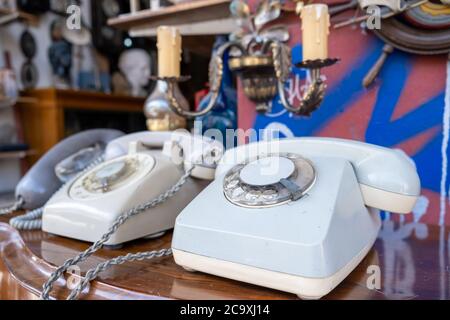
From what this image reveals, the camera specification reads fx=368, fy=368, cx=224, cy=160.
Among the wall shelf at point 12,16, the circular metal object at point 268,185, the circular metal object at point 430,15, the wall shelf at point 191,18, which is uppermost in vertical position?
the wall shelf at point 12,16

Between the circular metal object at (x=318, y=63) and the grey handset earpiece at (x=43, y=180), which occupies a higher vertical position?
the circular metal object at (x=318, y=63)

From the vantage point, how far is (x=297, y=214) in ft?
1.28

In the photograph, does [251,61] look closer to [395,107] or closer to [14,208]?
[395,107]

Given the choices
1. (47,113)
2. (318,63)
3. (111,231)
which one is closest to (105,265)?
(111,231)

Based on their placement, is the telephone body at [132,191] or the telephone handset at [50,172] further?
the telephone handset at [50,172]

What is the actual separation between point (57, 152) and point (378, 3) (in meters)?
0.70

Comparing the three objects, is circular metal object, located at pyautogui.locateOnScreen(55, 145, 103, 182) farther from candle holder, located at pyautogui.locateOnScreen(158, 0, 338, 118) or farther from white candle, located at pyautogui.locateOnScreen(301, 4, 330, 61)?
white candle, located at pyautogui.locateOnScreen(301, 4, 330, 61)

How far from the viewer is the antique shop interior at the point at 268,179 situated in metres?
0.38

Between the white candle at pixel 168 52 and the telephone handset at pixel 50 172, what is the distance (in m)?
0.28

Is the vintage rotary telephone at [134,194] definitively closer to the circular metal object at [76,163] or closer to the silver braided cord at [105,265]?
the silver braided cord at [105,265]

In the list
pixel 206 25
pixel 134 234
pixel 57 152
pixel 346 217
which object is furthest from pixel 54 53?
pixel 346 217

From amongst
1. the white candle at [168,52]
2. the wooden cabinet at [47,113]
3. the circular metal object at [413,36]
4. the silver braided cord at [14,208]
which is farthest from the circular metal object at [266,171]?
the wooden cabinet at [47,113]

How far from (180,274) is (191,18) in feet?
2.84
